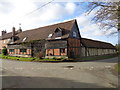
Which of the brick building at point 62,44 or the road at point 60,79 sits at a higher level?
the brick building at point 62,44

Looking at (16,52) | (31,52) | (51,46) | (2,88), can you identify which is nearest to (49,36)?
(51,46)

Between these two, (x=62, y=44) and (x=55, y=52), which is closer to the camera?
(x=62, y=44)

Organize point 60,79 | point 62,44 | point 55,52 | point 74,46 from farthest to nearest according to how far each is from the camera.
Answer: point 74,46
point 55,52
point 62,44
point 60,79

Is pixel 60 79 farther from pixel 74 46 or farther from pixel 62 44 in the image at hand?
pixel 74 46

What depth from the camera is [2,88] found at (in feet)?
16.5

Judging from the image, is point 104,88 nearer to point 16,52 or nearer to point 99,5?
point 99,5

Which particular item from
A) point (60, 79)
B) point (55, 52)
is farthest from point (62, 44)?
point (60, 79)

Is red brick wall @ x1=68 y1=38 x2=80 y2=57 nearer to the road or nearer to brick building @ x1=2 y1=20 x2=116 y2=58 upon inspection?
brick building @ x1=2 y1=20 x2=116 y2=58

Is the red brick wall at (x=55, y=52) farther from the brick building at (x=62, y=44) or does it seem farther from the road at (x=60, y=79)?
the road at (x=60, y=79)

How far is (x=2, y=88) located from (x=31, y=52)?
66.4ft

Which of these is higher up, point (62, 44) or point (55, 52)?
point (62, 44)

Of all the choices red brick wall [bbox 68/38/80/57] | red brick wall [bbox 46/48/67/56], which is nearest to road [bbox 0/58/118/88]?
red brick wall [bbox 46/48/67/56]

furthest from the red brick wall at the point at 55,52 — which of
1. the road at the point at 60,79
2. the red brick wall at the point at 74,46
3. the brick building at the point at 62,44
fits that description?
the road at the point at 60,79

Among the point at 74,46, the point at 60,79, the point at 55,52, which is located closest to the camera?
the point at 60,79
